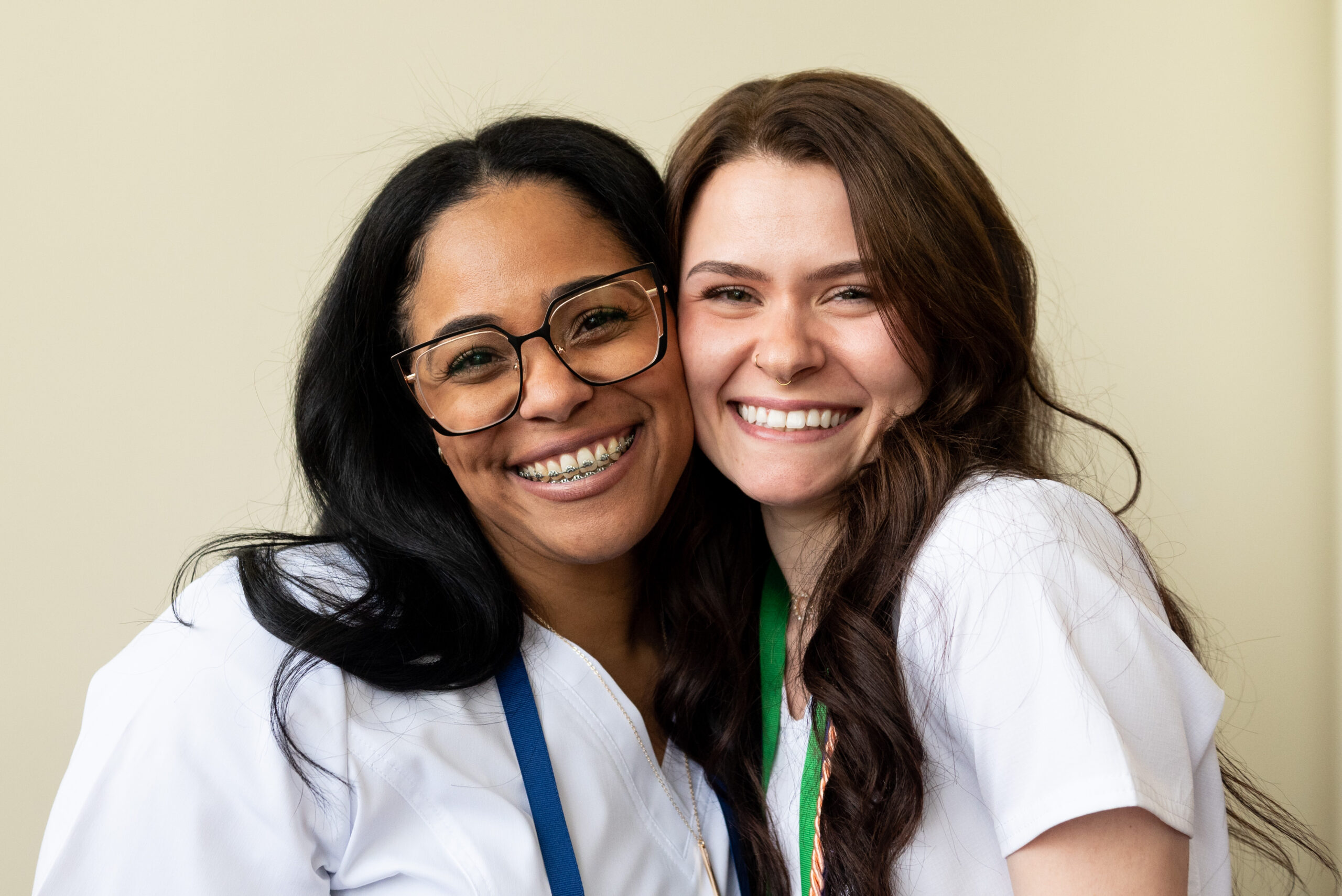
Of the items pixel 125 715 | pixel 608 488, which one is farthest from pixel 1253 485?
pixel 125 715

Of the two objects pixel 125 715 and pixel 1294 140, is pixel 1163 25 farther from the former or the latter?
pixel 125 715

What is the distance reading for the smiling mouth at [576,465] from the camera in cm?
178

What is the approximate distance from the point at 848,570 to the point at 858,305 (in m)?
0.43

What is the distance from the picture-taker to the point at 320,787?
1.54 m

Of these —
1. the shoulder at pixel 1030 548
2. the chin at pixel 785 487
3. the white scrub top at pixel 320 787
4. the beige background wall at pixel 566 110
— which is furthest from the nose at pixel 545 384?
the beige background wall at pixel 566 110

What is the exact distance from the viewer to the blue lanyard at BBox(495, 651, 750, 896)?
1.61 metres

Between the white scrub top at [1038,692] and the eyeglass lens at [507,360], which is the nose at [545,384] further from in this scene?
the white scrub top at [1038,692]

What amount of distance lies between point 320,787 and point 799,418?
0.93 metres

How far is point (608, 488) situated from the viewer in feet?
5.95

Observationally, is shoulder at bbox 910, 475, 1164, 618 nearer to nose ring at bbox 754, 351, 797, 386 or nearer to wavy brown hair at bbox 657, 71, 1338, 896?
wavy brown hair at bbox 657, 71, 1338, 896

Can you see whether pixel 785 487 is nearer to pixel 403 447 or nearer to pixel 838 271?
pixel 838 271

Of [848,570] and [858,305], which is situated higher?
[858,305]

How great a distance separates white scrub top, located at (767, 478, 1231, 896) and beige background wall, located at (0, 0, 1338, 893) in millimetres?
1334

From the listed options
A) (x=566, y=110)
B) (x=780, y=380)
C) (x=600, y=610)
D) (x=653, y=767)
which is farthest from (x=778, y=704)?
(x=566, y=110)
